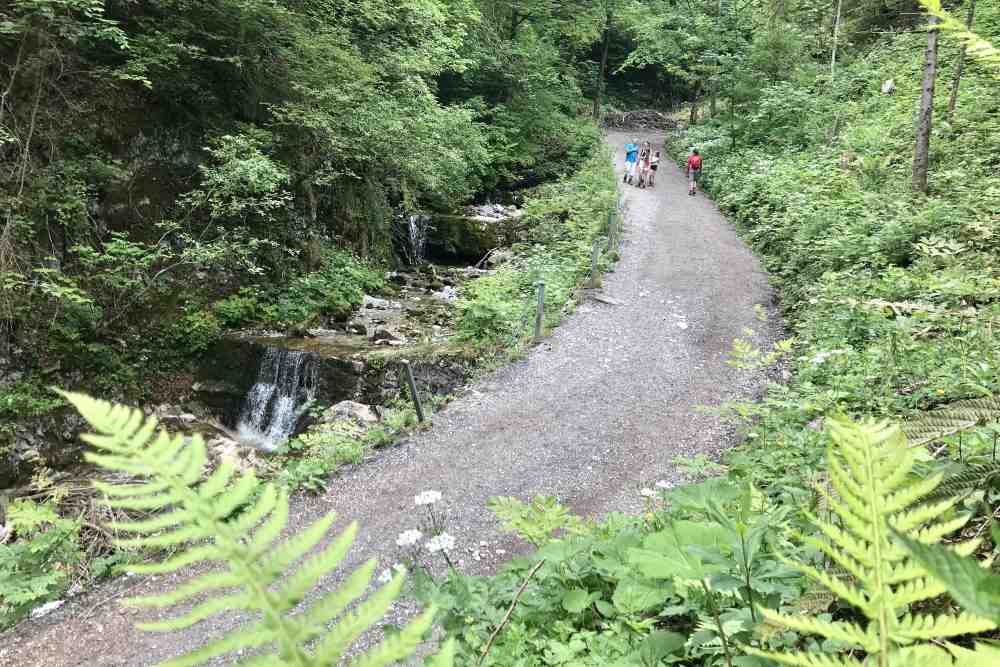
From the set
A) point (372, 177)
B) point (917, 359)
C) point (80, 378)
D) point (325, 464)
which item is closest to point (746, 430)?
point (917, 359)

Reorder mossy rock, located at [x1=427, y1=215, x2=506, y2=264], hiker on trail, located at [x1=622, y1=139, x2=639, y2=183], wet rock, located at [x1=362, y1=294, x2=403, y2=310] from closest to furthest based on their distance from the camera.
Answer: wet rock, located at [x1=362, y1=294, x2=403, y2=310], mossy rock, located at [x1=427, y1=215, x2=506, y2=264], hiker on trail, located at [x1=622, y1=139, x2=639, y2=183]

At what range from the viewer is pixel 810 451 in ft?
13.8

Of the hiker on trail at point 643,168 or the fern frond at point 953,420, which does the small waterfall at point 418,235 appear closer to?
the hiker on trail at point 643,168

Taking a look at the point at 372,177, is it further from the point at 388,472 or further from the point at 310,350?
the point at 388,472

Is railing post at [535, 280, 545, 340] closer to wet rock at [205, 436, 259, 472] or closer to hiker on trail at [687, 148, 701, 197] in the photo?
wet rock at [205, 436, 259, 472]

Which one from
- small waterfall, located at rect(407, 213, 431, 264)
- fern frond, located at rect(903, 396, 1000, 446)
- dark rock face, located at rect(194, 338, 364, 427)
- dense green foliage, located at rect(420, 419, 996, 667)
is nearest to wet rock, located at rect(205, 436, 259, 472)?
dark rock face, located at rect(194, 338, 364, 427)

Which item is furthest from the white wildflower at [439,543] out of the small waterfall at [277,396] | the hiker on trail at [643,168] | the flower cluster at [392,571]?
the hiker on trail at [643,168]

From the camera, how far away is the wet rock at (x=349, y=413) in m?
9.20

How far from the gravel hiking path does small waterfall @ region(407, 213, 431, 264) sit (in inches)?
326

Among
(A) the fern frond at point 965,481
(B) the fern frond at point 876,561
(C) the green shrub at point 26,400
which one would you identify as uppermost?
(B) the fern frond at point 876,561

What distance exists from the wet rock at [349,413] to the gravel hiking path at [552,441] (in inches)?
74.7

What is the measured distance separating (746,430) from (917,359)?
5.46 ft

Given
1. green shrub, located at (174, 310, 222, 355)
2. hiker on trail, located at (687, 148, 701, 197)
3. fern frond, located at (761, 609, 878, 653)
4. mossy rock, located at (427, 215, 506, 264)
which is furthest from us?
hiker on trail, located at (687, 148, 701, 197)

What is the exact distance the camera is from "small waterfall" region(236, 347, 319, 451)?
34.3ft
